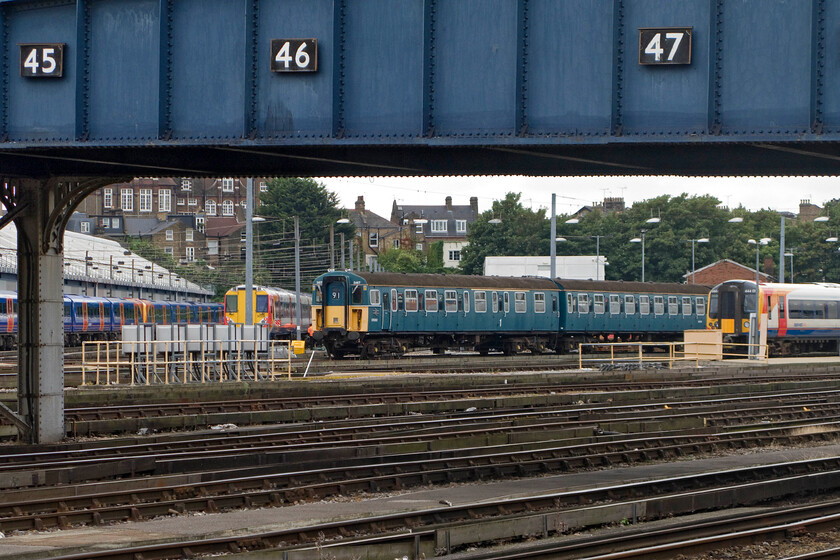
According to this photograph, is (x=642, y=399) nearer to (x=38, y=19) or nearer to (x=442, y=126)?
(x=442, y=126)

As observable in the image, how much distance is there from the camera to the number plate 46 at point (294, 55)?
14.6 metres

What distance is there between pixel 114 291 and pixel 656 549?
76355 millimetres

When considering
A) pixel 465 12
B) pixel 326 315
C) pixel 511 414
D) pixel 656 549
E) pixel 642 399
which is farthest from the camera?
pixel 326 315

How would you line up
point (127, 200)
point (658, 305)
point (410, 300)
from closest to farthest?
point (410, 300) < point (658, 305) < point (127, 200)

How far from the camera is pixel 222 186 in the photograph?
166750 mm

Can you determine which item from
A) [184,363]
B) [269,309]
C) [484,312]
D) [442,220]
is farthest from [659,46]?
[442,220]

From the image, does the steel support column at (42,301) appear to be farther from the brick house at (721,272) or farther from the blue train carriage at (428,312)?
the brick house at (721,272)

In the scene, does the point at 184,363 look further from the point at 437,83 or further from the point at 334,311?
the point at 437,83

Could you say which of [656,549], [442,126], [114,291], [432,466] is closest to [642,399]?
[432,466]

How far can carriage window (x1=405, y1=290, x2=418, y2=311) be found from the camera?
4281cm

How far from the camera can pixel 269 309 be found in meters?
55.2

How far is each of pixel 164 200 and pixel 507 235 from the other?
7146 cm

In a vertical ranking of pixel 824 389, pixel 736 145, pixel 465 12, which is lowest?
pixel 824 389

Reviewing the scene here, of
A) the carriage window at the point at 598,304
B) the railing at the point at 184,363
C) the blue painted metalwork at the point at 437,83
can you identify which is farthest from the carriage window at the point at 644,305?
the blue painted metalwork at the point at 437,83
